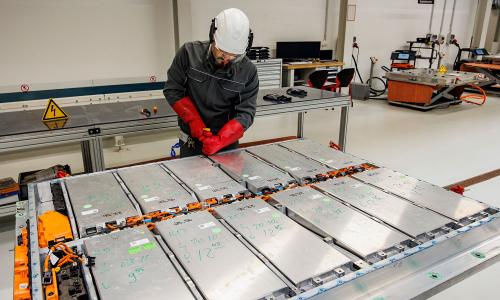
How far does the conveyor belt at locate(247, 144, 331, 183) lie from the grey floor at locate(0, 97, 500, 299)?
123 cm

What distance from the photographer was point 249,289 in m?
0.92

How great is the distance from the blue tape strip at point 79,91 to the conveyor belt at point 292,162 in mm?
3439

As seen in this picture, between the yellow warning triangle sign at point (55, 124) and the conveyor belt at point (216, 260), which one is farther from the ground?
the conveyor belt at point (216, 260)

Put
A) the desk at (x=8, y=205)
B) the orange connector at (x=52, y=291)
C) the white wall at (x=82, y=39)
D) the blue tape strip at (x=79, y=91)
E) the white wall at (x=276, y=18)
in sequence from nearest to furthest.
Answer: the orange connector at (x=52, y=291) → the desk at (x=8, y=205) → the white wall at (x=82, y=39) → the blue tape strip at (x=79, y=91) → the white wall at (x=276, y=18)

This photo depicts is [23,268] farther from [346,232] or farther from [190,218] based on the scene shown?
[346,232]

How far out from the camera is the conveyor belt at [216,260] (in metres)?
0.93

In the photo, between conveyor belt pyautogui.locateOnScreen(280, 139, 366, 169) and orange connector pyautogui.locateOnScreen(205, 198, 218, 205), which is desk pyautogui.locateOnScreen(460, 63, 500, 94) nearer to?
conveyor belt pyautogui.locateOnScreen(280, 139, 366, 169)

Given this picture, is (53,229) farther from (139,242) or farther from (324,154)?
(324,154)

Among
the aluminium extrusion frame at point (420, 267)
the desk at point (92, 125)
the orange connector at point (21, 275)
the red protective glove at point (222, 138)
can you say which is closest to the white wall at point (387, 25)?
the desk at point (92, 125)

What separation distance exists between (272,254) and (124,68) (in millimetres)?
4497

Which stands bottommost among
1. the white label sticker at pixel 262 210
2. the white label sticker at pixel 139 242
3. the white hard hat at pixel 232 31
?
the white label sticker at pixel 139 242

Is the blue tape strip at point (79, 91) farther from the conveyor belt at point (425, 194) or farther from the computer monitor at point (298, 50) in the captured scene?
the conveyor belt at point (425, 194)

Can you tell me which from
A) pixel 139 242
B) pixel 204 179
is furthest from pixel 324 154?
pixel 139 242

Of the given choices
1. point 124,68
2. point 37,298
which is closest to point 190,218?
point 37,298
